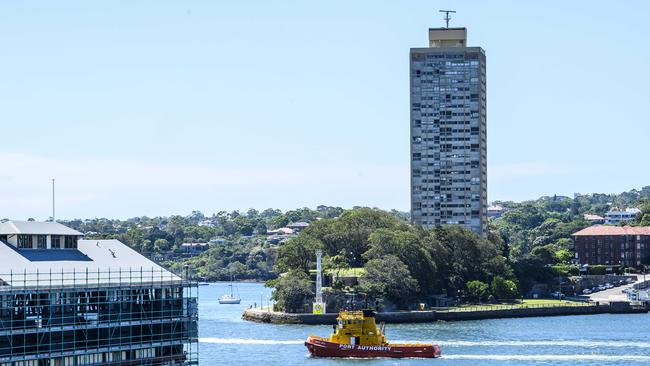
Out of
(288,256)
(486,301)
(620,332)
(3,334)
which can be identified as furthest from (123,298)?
(486,301)

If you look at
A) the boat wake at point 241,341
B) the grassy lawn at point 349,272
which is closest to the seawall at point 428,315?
the grassy lawn at point 349,272

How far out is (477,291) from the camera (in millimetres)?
177125

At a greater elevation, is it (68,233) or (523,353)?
(68,233)

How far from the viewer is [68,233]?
8250cm

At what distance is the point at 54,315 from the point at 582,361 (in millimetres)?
53358

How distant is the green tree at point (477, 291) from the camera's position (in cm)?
17675

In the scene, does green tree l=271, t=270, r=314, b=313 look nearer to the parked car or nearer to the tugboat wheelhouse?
the parked car

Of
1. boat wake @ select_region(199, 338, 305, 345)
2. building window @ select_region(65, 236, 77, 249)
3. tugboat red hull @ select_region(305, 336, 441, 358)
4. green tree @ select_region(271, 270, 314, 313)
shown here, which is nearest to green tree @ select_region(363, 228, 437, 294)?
green tree @ select_region(271, 270, 314, 313)

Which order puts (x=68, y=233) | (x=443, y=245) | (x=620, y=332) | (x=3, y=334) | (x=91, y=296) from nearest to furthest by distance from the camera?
1. (x=3, y=334)
2. (x=91, y=296)
3. (x=68, y=233)
4. (x=620, y=332)
5. (x=443, y=245)

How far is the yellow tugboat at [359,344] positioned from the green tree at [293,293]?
3612 cm

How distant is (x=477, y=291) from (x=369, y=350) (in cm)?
6236

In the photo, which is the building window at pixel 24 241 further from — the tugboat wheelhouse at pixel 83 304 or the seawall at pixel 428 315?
the seawall at pixel 428 315

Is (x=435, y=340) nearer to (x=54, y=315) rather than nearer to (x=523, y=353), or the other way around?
(x=523, y=353)

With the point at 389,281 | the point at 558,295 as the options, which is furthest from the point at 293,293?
the point at 558,295
